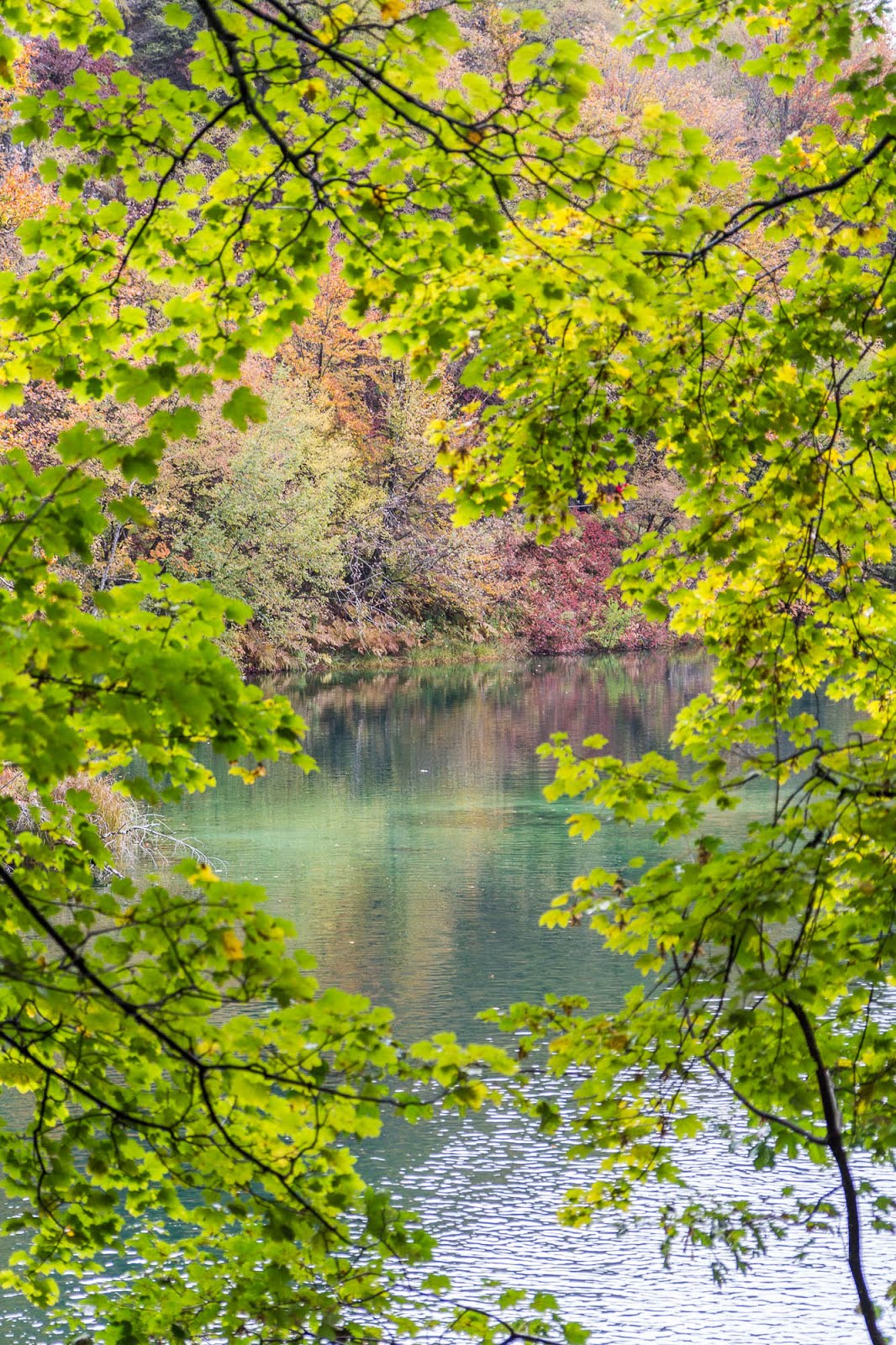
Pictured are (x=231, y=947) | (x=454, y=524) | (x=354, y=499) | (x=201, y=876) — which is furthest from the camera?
(x=354, y=499)

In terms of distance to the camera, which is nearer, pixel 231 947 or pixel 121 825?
pixel 231 947

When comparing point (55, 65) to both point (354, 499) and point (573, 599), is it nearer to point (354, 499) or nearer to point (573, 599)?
point (354, 499)

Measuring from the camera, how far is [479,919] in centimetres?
1283

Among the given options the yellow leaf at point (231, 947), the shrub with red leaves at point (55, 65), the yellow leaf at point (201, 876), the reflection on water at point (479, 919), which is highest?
the shrub with red leaves at point (55, 65)

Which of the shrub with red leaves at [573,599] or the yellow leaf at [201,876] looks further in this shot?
the shrub with red leaves at [573,599]

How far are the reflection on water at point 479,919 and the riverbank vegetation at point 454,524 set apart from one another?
282 cm

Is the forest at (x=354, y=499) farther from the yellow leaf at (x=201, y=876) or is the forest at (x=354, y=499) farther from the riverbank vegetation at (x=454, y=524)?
the yellow leaf at (x=201, y=876)

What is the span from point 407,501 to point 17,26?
91.9 feet

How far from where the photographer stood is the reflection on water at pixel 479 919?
23.4 ft

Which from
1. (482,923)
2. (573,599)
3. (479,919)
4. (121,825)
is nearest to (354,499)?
(573,599)

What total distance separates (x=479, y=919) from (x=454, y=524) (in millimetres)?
9155

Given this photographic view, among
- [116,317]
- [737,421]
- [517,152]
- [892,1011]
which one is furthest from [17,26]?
[892,1011]

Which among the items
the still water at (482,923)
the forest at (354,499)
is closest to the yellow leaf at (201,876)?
the still water at (482,923)

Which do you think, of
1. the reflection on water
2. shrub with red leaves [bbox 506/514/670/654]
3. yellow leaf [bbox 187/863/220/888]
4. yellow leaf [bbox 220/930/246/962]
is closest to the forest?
shrub with red leaves [bbox 506/514/670/654]
